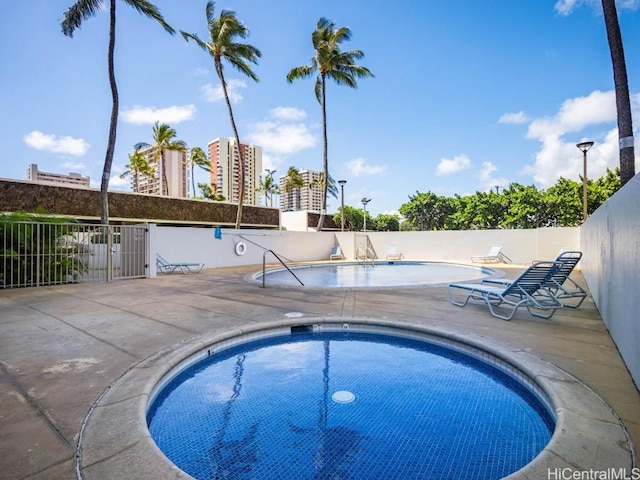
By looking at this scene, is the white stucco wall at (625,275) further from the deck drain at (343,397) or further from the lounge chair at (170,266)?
the lounge chair at (170,266)

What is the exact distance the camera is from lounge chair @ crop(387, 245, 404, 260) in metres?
19.2

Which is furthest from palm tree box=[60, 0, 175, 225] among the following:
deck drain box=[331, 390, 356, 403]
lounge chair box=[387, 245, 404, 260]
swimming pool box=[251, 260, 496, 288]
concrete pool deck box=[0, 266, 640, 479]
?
lounge chair box=[387, 245, 404, 260]

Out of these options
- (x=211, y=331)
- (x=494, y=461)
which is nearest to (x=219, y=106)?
(x=211, y=331)

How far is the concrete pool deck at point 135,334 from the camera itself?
201 cm

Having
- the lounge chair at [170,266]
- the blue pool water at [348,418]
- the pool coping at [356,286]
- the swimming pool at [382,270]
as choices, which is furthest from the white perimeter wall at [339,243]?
the blue pool water at [348,418]

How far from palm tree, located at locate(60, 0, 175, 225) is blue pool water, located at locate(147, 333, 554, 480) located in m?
10.3

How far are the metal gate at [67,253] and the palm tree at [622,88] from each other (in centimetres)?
1228

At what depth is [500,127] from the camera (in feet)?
63.4

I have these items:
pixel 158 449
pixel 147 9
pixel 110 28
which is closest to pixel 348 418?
pixel 158 449

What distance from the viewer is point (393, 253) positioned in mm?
19469

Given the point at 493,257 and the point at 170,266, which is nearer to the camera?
the point at 170,266

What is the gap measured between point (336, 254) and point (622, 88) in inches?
585

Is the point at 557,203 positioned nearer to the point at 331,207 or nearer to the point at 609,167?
the point at 609,167

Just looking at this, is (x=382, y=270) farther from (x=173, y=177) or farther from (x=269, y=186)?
(x=173, y=177)
